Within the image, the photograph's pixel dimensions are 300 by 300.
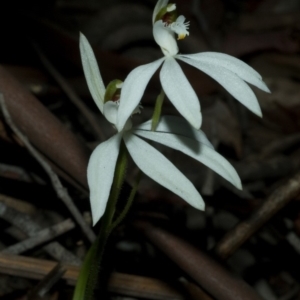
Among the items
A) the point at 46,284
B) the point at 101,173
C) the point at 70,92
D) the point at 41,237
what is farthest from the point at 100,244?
the point at 70,92

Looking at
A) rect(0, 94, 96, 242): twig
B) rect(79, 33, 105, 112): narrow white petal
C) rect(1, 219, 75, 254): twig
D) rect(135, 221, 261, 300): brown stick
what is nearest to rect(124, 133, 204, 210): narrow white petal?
rect(79, 33, 105, 112): narrow white petal

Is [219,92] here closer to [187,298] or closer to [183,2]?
[183,2]

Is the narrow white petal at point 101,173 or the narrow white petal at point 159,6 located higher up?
the narrow white petal at point 159,6

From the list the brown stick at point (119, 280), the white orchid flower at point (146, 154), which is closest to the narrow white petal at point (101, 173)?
the white orchid flower at point (146, 154)

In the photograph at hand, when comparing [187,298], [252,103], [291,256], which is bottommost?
[187,298]

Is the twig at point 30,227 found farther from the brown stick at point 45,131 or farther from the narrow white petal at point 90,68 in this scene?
the narrow white petal at point 90,68

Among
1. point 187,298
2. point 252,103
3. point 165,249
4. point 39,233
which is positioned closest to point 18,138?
point 39,233

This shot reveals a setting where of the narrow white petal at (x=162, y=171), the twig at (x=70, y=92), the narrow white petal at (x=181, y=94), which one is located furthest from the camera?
the twig at (x=70, y=92)
